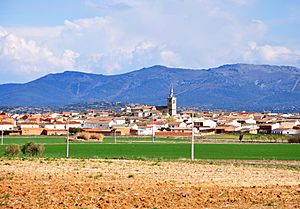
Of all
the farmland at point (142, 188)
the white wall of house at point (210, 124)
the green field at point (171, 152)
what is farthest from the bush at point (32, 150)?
the white wall of house at point (210, 124)

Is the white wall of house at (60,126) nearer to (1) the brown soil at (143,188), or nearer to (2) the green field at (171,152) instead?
(2) the green field at (171,152)

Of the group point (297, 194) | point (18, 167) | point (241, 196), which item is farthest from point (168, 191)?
point (18, 167)

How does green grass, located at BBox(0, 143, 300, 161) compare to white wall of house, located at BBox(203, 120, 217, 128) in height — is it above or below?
below

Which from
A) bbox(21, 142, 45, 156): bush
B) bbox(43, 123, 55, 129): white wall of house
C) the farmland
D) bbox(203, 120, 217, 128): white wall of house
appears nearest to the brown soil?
the farmland

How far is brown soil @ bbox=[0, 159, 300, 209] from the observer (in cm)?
2127

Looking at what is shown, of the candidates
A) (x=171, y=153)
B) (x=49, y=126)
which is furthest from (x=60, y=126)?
(x=171, y=153)

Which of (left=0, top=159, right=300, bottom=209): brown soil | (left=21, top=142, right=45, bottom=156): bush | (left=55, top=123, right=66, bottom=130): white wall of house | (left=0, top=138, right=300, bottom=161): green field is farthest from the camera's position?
(left=55, top=123, right=66, bottom=130): white wall of house

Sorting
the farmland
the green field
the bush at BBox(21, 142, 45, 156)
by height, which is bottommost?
the green field

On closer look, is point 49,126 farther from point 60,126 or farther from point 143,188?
point 143,188

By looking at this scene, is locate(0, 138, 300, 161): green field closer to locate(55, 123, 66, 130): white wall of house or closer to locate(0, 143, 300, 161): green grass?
locate(0, 143, 300, 161): green grass

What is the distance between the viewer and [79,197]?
2239 cm

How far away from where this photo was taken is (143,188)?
25.7 metres

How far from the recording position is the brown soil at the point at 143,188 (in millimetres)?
21266

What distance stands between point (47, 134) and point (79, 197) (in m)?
106
